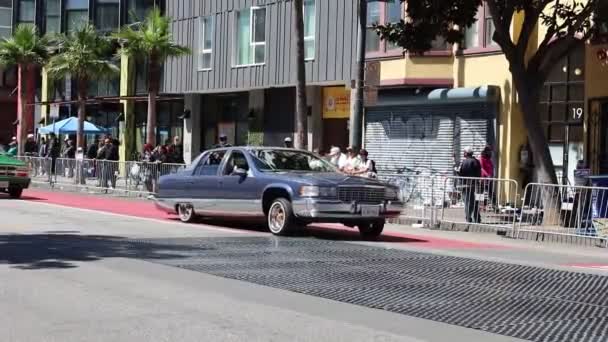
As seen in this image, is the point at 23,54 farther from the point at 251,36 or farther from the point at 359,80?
the point at 359,80

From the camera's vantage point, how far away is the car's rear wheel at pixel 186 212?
57.9 ft

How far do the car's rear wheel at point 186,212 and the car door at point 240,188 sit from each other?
1.37 meters

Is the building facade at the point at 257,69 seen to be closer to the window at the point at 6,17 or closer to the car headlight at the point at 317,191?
the car headlight at the point at 317,191

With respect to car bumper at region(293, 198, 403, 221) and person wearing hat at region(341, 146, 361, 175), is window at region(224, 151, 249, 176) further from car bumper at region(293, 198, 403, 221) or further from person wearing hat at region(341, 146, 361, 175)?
person wearing hat at region(341, 146, 361, 175)

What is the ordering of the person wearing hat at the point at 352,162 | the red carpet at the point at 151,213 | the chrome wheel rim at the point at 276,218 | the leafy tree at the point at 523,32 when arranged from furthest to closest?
the person wearing hat at the point at 352,162 → the leafy tree at the point at 523,32 → the red carpet at the point at 151,213 → the chrome wheel rim at the point at 276,218

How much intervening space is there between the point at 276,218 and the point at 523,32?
23.3ft

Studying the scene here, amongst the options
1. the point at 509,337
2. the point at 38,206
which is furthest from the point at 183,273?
the point at 38,206

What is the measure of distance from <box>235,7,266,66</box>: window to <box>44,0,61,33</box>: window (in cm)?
1699

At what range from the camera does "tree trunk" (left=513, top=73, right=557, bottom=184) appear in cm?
1845

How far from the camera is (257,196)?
15672 mm

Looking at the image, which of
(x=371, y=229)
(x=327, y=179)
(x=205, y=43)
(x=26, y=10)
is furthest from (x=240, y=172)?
(x=26, y=10)

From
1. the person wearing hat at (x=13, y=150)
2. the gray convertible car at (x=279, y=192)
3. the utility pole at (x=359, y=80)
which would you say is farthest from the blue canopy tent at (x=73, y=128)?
the gray convertible car at (x=279, y=192)

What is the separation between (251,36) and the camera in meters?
32.0

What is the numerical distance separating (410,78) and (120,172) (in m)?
9.66
